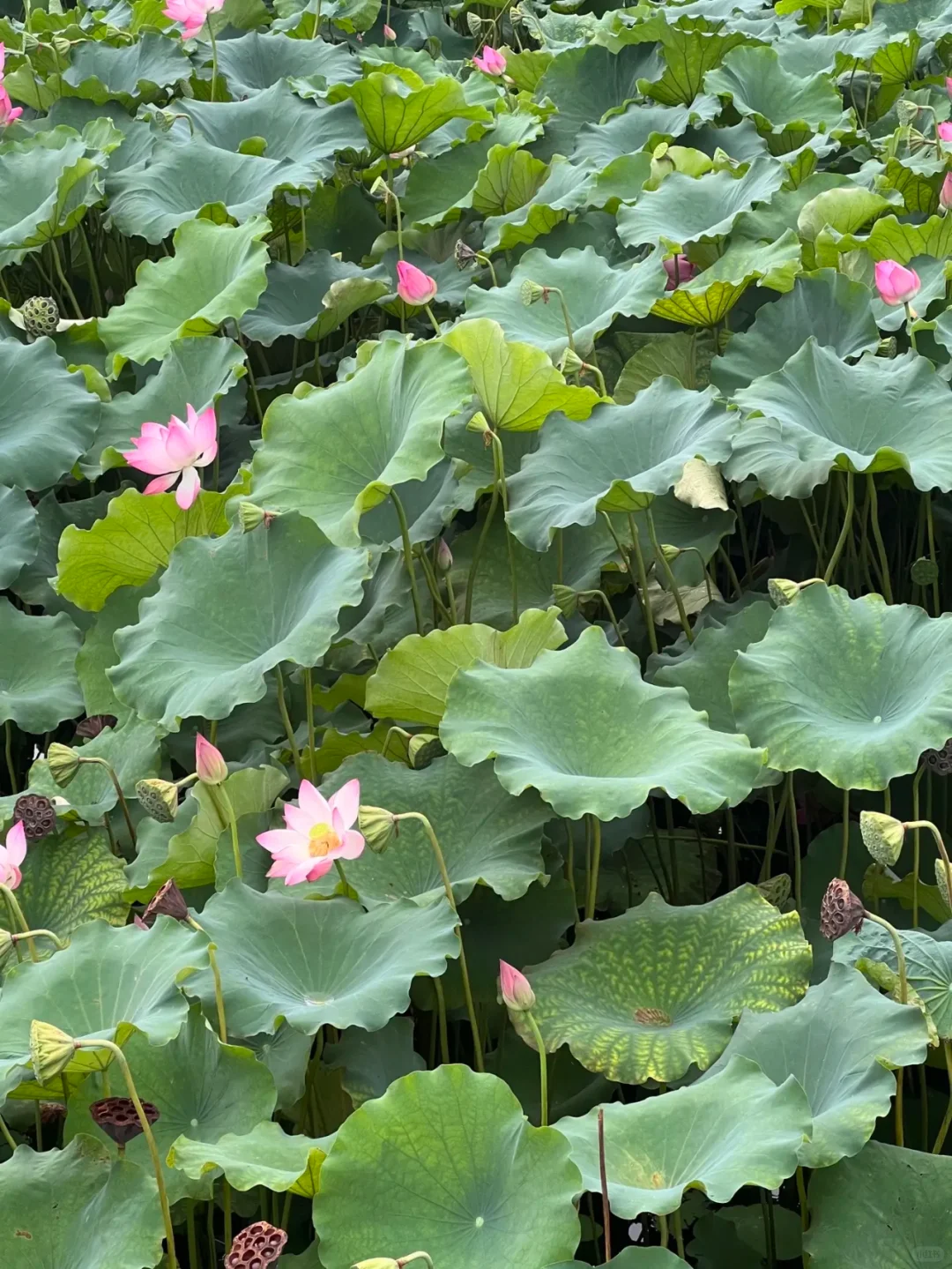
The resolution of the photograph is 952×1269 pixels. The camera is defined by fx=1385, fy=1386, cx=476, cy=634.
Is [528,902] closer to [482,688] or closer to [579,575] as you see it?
[482,688]

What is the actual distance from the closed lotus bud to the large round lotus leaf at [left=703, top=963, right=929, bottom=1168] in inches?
4.0

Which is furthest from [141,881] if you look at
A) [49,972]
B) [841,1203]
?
[841,1203]

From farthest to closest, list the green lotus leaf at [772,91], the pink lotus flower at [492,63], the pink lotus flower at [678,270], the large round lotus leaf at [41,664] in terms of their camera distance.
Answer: the pink lotus flower at [492,63] < the green lotus leaf at [772,91] < the pink lotus flower at [678,270] < the large round lotus leaf at [41,664]

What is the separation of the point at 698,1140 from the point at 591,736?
1.43ft

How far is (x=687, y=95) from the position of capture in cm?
266

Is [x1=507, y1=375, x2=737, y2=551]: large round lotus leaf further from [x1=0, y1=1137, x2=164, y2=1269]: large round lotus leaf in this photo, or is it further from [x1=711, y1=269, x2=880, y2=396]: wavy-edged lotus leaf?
[x1=0, y1=1137, x2=164, y2=1269]: large round lotus leaf

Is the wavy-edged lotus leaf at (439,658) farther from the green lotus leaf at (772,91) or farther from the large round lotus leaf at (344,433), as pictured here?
the green lotus leaf at (772,91)

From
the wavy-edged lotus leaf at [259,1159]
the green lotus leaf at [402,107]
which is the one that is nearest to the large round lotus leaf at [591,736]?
the wavy-edged lotus leaf at [259,1159]

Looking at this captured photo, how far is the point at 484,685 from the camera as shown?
52.9 inches

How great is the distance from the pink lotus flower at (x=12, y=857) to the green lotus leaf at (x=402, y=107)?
1.53 m

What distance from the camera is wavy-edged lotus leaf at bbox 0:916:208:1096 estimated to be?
3.67 ft

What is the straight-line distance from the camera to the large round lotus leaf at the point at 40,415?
193 cm

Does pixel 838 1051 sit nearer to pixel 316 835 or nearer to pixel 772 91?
pixel 316 835

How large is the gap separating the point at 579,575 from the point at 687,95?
4.48 feet
